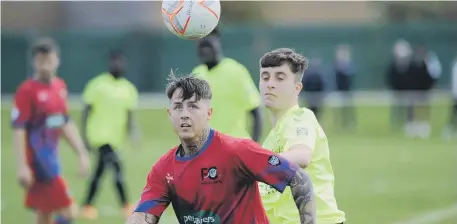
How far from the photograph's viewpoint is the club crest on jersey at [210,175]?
5.01 meters

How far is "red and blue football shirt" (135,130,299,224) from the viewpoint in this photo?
4969 millimetres

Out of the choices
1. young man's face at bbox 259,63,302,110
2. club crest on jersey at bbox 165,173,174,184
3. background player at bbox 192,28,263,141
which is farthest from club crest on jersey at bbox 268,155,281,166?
background player at bbox 192,28,263,141

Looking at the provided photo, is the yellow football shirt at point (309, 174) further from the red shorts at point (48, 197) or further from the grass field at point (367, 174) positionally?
the grass field at point (367, 174)

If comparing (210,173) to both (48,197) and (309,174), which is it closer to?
(309,174)

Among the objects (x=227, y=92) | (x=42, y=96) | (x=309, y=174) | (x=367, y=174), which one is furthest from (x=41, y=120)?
(x=367, y=174)

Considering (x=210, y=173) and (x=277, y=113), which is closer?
(x=210, y=173)

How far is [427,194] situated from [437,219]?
260 cm

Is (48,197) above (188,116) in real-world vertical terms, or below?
below

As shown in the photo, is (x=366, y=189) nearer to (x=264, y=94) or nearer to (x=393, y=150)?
(x=393, y=150)

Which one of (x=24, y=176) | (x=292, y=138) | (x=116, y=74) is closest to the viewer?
(x=292, y=138)

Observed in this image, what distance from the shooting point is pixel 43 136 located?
9.92 meters

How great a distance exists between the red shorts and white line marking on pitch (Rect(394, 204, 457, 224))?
176 inches

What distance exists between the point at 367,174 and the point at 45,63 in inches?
358

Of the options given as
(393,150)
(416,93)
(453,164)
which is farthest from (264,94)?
(416,93)
